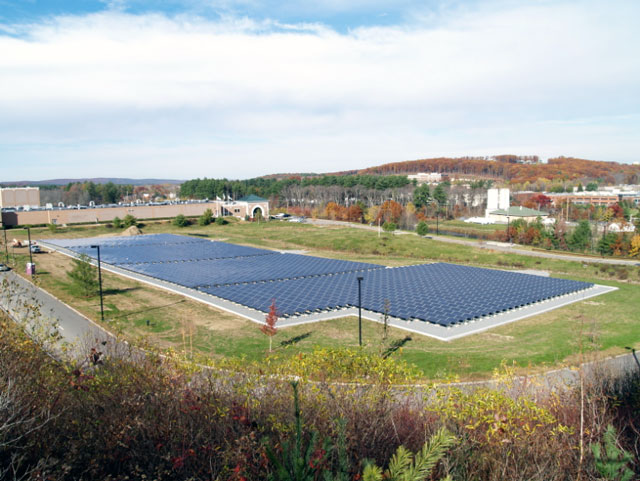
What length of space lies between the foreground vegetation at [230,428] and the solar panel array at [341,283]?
11702 mm

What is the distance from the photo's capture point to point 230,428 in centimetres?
751

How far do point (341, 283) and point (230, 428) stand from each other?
28090 millimetres

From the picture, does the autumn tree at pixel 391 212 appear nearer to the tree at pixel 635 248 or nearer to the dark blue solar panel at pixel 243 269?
the dark blue solar panel at pixel 243 269

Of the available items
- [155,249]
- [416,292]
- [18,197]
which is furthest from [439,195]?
[18,197]

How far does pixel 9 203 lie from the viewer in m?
105

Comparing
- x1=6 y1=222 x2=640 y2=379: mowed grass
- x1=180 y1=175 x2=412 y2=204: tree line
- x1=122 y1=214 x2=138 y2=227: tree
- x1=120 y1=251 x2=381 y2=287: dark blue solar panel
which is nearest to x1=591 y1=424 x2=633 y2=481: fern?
x1=6 y1=222 x2=640 y2=379: mowed grass

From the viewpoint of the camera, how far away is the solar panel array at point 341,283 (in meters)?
28.1

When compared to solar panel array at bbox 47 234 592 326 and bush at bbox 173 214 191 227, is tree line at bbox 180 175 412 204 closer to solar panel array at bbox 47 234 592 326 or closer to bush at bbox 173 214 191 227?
bush at bbox 173 214 191 227

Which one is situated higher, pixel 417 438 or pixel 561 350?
pixel 417 438

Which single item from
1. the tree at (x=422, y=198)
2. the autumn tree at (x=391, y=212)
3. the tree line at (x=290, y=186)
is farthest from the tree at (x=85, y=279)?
the tree line at (x=290, y=186)

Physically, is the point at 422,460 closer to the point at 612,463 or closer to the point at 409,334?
the point at 612,463

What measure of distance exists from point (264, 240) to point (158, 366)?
57410 mm

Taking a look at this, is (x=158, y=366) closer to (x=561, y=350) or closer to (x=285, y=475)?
(x=285, y=475)

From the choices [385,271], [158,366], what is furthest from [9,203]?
[158,366]
